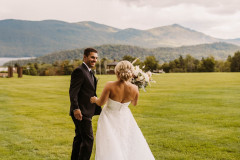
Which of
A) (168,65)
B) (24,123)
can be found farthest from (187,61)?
(24,123)

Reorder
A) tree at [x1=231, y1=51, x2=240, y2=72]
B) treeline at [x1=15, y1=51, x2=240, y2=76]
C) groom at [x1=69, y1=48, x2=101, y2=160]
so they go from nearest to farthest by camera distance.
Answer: groom at [x1=69, y1=48, x2=101, y2=160]
tree at [x1=231, y1=51, x2=240, y2=72]
treeline at [x1=15, y1=51, x2=240, y2=76]

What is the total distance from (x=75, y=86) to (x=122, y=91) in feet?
3.11

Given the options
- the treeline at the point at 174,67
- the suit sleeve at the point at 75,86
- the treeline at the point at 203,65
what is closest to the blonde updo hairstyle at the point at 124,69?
the suit sleeve at the point at 75,86

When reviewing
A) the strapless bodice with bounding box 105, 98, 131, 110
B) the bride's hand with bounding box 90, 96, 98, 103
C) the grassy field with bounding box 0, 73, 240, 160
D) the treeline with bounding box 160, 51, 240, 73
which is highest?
the treeline with bounding box 160, 51, 240, 73

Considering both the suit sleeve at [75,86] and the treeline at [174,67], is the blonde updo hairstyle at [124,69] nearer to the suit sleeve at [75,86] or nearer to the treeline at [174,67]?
the suit sleeve at [75,86]

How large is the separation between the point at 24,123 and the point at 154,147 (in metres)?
6.76

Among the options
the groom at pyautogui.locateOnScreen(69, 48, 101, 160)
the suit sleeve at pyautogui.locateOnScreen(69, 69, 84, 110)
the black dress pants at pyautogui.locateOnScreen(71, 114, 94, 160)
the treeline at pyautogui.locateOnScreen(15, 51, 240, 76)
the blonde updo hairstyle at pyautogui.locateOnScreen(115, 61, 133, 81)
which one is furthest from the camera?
the treeline at pyautogui.locateOnScreen(15, 51, 240, 76)

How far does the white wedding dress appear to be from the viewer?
17.7ft

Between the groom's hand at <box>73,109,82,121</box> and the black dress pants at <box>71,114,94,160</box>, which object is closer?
the groom's hand at <box>73,109,82,121</box>

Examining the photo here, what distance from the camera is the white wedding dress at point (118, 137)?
539 cm

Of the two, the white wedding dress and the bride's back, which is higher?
the bride's back

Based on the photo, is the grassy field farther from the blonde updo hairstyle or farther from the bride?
the blonde updo hairstyle

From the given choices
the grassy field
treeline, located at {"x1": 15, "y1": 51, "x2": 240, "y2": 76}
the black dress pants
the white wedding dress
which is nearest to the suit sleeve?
the black dress pants

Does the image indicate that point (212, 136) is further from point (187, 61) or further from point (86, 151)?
point (187, 61)
